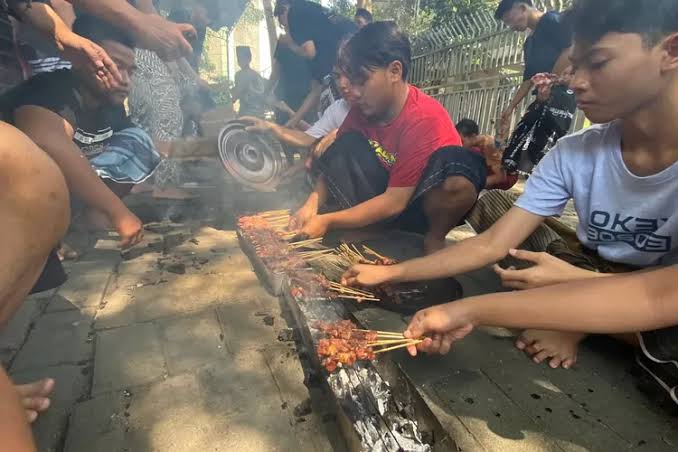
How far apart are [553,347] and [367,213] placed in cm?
175

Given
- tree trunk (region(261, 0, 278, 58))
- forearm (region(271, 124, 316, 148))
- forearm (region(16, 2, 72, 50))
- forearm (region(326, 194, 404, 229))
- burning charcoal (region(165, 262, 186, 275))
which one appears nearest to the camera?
forearm (region(16, 2, 72, 50))

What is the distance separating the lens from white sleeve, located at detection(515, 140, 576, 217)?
8.13 ft

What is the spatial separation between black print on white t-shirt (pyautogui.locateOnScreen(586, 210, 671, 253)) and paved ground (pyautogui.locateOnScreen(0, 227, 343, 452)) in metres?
1.98

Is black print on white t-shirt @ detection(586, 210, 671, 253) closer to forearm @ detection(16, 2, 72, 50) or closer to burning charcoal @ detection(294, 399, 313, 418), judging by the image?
burning charcoal @ detection(294, 399, 313, 418)

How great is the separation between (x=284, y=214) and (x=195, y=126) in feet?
14.3

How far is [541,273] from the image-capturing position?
2.06 m

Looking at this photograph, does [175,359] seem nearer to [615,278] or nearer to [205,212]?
[615,278]

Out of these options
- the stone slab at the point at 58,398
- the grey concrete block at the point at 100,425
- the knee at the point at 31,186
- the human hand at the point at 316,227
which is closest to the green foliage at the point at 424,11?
the human hand at the point at 316,227

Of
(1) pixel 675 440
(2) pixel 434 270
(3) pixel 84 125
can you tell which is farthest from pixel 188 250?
(1) pixel 675 440

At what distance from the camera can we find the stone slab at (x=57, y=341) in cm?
217

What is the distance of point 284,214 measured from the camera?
434 cm

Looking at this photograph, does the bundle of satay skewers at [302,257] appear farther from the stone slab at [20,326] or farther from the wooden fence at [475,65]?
the wooden fence at [475,65]

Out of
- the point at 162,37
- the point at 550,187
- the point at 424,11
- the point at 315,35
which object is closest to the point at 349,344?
the point at 550,187

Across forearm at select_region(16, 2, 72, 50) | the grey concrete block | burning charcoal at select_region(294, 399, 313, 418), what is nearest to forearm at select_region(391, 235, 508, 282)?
burning charcoal at select_region(294, 399, 313, 418)
